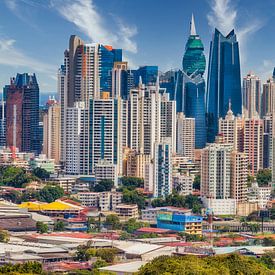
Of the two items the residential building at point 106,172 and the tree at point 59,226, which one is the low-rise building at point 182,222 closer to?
the tree at point 59,226

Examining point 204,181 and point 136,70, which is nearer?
point 204,181

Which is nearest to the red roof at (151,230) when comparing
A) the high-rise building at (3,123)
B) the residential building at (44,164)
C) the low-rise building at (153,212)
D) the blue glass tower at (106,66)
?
the low-rise building at (153,212)

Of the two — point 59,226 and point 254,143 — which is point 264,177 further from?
point 59,226

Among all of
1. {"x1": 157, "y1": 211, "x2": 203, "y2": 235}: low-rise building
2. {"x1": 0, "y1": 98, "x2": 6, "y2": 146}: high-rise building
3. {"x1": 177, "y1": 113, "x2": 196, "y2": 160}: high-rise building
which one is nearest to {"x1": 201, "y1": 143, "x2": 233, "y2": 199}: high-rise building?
{"x1": 157, "y1": 211, "x2": 203, "y2": 235}: low-rise building

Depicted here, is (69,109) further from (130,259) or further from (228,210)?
(130,259)

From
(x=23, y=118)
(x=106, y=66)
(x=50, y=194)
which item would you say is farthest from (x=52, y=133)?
(x=50, y=194)

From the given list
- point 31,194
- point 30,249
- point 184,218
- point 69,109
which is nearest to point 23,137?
point 69,109
